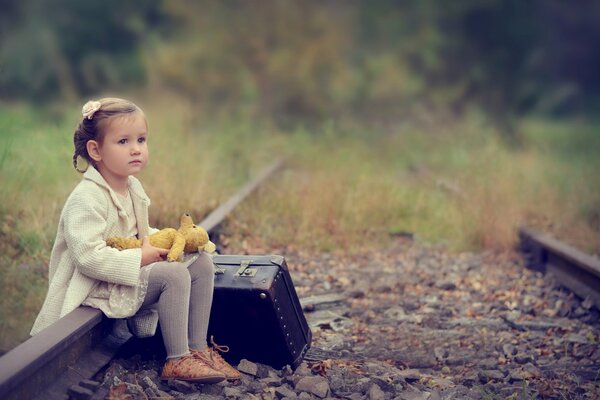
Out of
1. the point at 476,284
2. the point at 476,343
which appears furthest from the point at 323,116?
the point at 476,343

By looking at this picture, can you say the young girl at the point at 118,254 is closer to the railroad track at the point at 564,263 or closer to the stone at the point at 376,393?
the stone at the point at 376,393

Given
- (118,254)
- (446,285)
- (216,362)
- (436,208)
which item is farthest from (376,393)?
(436,208)

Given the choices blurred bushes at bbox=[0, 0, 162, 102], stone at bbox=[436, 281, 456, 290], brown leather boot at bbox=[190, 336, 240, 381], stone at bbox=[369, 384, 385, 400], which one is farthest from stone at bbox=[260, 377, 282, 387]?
blurred bushes at bbox=[0, 0, 162, 102]

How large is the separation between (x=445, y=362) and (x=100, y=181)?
205cm

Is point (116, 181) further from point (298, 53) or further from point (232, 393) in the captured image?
point (298, 53)

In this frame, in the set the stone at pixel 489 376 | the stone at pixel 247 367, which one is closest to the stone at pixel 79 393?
the stone at pixel 247 367

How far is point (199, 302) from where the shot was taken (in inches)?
136

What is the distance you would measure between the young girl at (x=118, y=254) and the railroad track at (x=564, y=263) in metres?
3.00

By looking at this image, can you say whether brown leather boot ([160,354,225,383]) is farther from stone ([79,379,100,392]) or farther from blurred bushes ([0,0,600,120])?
blurred bushes ([0,0,600,120])

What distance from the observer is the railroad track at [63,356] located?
268 centimetres

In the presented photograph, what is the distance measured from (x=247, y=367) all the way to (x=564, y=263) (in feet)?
10.9

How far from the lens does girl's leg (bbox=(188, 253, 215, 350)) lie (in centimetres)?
345

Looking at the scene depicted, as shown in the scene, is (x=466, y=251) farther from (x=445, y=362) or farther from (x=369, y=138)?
(x=369, y=138)

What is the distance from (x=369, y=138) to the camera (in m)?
16.8
